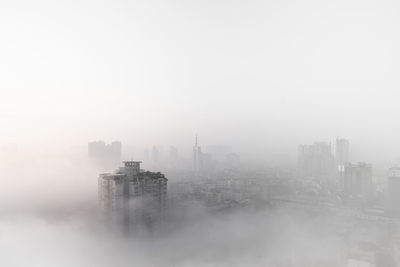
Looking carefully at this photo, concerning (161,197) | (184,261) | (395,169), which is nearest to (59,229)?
(161,197)

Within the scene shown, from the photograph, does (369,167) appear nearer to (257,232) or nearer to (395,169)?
(395,169)

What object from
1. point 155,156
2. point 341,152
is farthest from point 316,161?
point 155,156

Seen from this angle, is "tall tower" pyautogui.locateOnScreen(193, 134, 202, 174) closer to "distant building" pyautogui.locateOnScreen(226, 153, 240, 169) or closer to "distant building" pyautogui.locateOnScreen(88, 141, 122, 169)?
"distant building" pyautogui.locateOnScreen(226, 153, 240, 169)

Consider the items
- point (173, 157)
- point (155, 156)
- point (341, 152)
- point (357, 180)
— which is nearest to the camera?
point (155, 156)

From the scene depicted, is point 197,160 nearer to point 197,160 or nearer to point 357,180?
point 197,160

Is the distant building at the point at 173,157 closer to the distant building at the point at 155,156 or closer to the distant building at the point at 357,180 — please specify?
the distant building at the point at 155,156

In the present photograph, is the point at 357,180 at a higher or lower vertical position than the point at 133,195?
lower

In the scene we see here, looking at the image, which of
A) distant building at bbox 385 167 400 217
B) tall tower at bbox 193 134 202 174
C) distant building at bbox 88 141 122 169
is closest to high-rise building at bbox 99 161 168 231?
distant building at bbox 88 141 122 169
